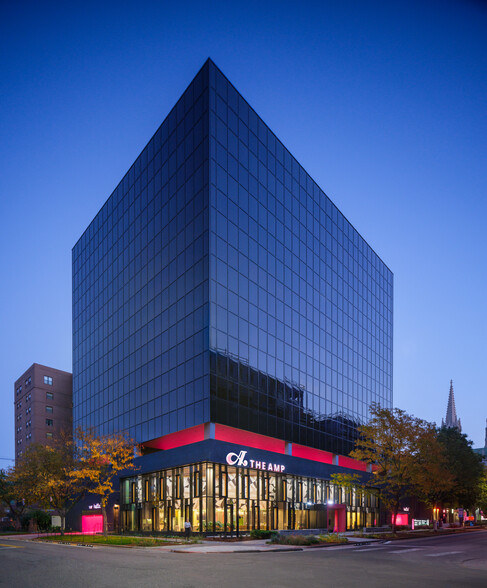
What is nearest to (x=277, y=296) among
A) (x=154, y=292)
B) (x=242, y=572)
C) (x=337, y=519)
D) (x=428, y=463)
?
(x=154, y=292)

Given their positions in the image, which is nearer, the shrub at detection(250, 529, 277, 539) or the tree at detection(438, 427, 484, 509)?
the shrub at detection(250, 529, 277, 539)

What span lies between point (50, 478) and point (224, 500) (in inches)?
885

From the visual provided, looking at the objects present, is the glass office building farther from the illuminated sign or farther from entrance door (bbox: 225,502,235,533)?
entrance door (bbox: 225,502,235,533)

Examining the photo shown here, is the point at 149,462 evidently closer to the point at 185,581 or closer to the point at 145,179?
the point at 145,179

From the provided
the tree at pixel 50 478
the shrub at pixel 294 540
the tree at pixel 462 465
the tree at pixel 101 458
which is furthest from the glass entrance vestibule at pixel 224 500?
the tree at pixel 462 465

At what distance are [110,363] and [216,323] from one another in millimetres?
29847

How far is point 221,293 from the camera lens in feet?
171

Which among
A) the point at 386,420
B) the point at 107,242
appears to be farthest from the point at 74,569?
the point at 107,242

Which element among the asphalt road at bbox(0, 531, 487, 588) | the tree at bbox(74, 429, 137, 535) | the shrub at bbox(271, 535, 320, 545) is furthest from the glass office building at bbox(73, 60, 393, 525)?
the asphalt road at bbox(0, 531, 487, 588)

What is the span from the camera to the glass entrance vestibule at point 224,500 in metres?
48.2

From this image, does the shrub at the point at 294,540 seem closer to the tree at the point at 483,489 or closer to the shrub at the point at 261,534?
the shrub at the point at 261,534

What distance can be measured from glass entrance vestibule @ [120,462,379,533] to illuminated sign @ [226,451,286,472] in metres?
0.68

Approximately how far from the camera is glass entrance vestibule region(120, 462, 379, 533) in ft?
158

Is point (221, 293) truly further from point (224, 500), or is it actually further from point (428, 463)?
point (428, 463)
